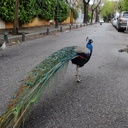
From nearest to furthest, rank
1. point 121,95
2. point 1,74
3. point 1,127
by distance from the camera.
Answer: point 1,127 < point 121,95 < point 1,74

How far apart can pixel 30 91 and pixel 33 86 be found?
0.13 m

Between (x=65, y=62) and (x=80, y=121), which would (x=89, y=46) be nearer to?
(x=65, y=62)

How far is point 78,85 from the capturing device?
5230mm

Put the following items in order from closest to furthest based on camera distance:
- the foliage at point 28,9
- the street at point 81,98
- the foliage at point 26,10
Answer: the street at point 81,98 → the foliage at point 28,9 → the foliage at point 26,10

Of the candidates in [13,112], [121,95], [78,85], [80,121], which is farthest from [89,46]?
[13,112]

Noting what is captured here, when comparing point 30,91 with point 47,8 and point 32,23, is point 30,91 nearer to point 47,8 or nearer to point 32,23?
point 32,23

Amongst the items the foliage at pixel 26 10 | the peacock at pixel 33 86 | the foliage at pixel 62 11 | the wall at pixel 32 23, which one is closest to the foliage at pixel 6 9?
the wall at pixel 32 23

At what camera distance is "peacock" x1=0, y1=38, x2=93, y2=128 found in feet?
8.69

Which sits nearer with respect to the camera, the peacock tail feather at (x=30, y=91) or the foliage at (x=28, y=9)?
the peacock tail feather at (x=30, y=91)

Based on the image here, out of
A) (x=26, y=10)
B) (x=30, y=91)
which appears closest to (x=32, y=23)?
(x=26, y=10)

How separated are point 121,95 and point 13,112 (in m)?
2.56

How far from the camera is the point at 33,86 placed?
3170mm

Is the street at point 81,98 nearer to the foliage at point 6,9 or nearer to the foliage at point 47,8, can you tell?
the foliage at point 6,9

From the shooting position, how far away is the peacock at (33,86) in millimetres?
2648
